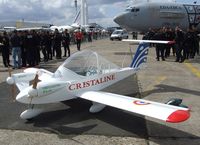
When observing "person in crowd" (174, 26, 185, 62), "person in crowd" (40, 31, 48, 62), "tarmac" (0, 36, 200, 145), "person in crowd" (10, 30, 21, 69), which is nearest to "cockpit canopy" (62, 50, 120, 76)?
"tarmac" (0, 36, 200, 145)

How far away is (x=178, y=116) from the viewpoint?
5.76 metres

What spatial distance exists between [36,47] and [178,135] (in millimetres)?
12314

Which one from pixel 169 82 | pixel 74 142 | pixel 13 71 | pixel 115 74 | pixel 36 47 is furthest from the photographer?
pixel 36 47

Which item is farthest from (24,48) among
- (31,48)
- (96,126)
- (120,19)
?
(120,19)

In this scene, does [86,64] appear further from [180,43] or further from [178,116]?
[180,43]

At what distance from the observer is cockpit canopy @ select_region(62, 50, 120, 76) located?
8701 mm

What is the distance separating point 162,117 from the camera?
19.5ft

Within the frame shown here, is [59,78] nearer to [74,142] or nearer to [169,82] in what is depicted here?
[74,142]

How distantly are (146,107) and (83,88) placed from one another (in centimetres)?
228

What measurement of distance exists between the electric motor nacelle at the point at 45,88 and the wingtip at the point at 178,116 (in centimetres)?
303

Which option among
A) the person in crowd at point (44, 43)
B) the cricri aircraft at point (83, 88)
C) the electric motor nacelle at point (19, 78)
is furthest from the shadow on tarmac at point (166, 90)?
the person in crowd at point (44, 43)

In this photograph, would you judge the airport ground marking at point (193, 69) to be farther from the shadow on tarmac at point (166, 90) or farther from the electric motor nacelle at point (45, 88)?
the electric motor nacelle at point (45, 88)

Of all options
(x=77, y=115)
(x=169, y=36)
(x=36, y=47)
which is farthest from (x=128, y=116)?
(x=169, y=36)

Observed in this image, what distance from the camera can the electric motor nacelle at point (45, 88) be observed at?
7.30 metres
